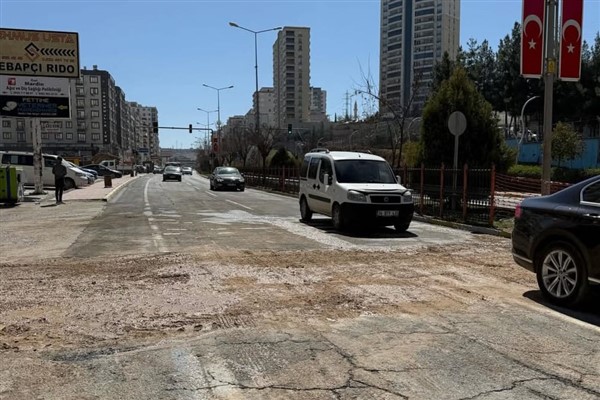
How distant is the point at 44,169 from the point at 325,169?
25750mm

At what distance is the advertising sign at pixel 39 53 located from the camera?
25.3 metres

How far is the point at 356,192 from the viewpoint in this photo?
1259cm

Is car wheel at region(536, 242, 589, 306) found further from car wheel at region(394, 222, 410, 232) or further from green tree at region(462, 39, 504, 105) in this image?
green tree at region(462, 39, 504, 105)

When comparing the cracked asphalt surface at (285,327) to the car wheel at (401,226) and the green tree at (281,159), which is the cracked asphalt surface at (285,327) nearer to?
the car wheel at (401,226)

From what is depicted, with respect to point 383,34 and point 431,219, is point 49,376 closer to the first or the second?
point 431,219

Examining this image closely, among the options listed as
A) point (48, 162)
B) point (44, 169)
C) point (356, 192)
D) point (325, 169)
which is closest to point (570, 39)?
point (356, 192)

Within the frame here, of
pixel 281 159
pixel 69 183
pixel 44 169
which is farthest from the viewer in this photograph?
pixel 281 159

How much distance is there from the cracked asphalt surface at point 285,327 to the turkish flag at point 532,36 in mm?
5494

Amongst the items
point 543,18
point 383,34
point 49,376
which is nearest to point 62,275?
point 49,376

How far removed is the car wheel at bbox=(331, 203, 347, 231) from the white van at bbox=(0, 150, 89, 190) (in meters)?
23.1

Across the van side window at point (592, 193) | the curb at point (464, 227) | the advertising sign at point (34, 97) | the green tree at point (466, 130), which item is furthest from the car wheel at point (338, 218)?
the advertising sign at point (34, 97)

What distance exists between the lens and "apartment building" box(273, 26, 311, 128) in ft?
303

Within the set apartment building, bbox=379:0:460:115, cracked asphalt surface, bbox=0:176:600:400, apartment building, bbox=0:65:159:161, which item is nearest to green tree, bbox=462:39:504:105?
apartment building, bbox=379:0:460:115

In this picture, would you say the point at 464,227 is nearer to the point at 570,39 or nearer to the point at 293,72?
the point at 570,39
